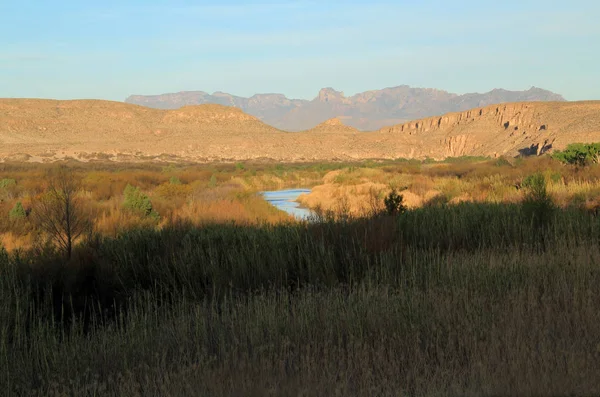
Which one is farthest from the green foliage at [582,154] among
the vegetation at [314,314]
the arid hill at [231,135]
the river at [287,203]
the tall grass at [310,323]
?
the arid hill at [231,135]

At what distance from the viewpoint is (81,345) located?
22.1 ft

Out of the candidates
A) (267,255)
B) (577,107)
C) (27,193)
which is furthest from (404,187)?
(577,107)

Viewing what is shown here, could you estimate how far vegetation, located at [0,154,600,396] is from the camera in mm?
5434

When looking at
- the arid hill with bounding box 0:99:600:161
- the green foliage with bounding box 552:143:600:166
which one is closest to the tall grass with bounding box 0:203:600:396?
the green foliage with bounding box 552:143:600:166

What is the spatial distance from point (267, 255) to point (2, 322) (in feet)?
15.4

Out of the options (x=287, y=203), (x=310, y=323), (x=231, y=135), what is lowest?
(x=287, y=203)

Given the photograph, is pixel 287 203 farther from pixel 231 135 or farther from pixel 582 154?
pixel 231 135

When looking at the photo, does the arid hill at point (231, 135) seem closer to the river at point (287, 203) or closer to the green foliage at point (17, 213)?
the river at point (287, 203)

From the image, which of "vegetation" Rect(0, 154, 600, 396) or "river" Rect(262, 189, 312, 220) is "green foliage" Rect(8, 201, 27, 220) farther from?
"river" Rect(262, 189, 312, 220)

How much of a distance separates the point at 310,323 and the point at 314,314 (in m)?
0.26

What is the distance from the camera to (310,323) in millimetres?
7117

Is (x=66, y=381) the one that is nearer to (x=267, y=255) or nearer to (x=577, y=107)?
(x=267, y=255)

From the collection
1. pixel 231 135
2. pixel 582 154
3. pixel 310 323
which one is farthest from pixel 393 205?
pixel 231 135

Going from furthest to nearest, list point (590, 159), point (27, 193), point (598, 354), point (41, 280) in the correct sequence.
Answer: point (590, 159)
point (27, 193)
point (41, 280)
point (598, 354)
